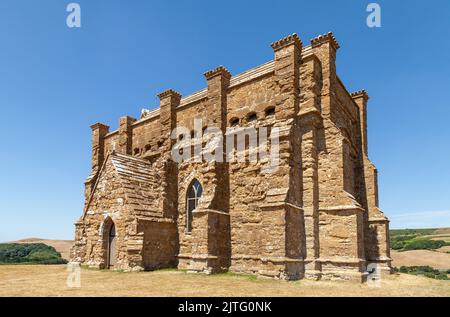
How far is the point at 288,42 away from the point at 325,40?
1799 mm

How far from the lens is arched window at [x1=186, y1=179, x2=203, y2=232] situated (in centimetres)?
1884

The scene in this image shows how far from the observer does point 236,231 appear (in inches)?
664

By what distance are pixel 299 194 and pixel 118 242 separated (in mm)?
9120

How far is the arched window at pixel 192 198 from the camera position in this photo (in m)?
18.8

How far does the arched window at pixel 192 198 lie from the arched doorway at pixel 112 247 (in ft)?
12.6

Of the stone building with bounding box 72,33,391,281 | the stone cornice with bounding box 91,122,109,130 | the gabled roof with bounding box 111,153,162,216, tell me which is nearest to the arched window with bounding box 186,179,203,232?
the stone building with bounding box 72,33,391,281

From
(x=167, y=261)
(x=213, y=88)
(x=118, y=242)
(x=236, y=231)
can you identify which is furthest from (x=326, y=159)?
(x=118, y=242)

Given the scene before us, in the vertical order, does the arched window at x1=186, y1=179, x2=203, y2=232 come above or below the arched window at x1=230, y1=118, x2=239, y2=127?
below

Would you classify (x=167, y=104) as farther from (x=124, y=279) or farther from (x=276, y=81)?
(x=124, y=279)

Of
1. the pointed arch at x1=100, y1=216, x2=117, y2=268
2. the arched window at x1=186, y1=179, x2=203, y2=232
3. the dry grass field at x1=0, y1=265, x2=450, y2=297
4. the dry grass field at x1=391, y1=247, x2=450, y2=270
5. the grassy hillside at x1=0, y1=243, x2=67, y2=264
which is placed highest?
the arched window at x1=186, y1=179, x2=203, y2=232

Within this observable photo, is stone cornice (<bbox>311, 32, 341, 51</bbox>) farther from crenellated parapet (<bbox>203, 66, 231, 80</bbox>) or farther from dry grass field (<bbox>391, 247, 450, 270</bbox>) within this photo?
dry grass field (<bbox>391, 247, 450, 270</bbox>)

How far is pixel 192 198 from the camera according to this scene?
1914 centimetres

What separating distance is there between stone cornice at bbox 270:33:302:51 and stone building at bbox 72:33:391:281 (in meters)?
0.05

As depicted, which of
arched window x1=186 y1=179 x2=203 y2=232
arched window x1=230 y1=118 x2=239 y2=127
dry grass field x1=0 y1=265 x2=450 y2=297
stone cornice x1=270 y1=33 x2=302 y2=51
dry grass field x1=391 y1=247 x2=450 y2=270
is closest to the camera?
dry grass field x1=0 y1=265 x2=450 y2=297
